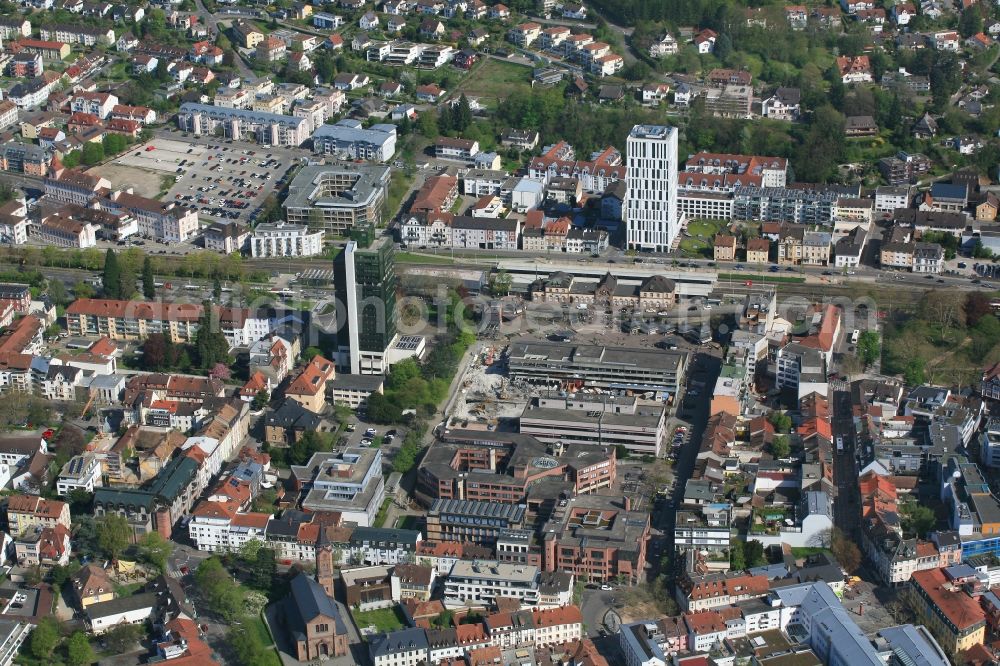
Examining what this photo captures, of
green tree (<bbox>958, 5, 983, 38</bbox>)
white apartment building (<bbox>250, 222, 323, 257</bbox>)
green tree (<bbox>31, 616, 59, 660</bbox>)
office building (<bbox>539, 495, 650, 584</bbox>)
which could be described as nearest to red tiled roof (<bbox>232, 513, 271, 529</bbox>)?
green tree (<bbox>31, 616, 59, 660</bbox>)

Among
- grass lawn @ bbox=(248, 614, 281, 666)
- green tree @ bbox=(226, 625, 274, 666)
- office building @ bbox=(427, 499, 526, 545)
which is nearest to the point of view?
green tree @ bbox=(226, 625, 274, 666)

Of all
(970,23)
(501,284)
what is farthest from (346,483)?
(970,23)

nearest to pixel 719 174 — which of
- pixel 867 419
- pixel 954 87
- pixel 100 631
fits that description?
pixel 954 87

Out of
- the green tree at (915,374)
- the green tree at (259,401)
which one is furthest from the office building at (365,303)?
the green tree at (915,374)

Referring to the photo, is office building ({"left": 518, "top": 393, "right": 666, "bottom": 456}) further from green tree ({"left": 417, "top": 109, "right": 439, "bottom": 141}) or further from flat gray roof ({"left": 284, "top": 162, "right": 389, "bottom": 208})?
green tree ({"left": 417, "top": 109, "right": 439, "bottom": 141})

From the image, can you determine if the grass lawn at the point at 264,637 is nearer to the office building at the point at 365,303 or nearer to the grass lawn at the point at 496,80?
the office building at the point at 365,303
